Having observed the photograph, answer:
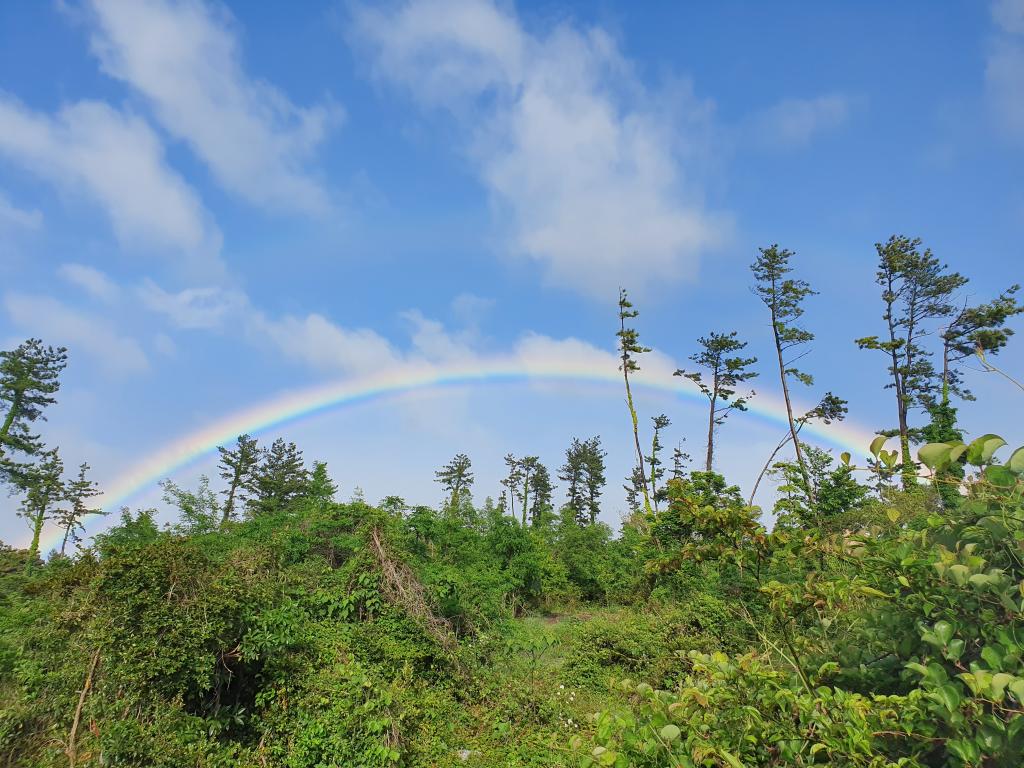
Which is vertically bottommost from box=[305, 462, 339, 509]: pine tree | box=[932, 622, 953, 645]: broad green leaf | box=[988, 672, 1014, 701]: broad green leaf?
box=[988, 672, 1014, 701]: broad green leaf

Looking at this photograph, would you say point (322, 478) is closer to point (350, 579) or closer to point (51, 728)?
point (350, 579)

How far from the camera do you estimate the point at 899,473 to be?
5.90 ft

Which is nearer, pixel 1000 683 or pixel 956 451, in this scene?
pixel 1000 683

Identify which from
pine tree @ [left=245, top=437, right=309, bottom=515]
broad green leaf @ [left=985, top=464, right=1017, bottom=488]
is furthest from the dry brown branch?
pine tree @ [left=245, top=437, right=309, bottom=515]

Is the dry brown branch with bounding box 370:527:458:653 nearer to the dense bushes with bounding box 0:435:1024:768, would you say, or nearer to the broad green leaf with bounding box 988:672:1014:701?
the dense bushes with bounding box 0:435:1024:768

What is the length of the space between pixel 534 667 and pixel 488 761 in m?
2.85

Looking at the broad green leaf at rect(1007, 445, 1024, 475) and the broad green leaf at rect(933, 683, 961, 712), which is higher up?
the broad green leaf at rect(1007, 445, 1024, 475)

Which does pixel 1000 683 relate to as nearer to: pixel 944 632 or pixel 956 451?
pixel 944 632

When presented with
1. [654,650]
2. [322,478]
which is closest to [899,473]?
[654,650]

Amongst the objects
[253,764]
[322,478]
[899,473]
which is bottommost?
[253,764]

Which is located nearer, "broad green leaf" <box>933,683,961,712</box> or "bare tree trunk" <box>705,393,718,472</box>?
"broad green leaf" <box>933,683,961,712</box>

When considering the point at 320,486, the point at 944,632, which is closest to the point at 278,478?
the point at 320,486

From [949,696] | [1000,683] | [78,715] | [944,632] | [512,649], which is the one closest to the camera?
[1000,683]

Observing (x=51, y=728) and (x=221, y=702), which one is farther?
(x=221, y=702)
